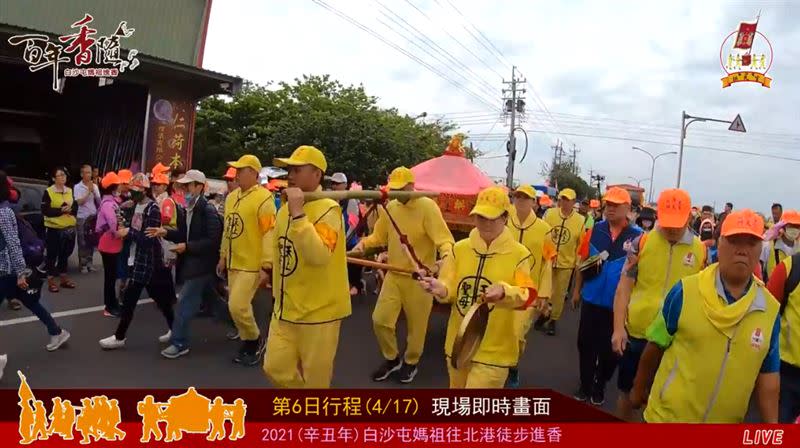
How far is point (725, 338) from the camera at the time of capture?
2.32 m

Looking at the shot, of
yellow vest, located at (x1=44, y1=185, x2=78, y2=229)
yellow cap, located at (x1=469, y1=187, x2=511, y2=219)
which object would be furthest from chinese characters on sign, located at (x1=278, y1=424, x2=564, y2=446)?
yellow vest, located at (x1=44, y1=185, x2=78, y2=229)

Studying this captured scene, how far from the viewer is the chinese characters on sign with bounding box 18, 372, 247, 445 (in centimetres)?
286

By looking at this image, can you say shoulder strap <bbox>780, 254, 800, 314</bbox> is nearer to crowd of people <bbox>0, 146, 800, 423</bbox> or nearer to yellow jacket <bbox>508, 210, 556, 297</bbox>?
crowd of people <bbox>0, 146, 800, 423</bbox>

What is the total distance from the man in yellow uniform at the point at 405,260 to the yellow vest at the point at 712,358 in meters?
2.60

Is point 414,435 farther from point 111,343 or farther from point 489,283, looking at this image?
point 111,343

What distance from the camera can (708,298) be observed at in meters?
2.34

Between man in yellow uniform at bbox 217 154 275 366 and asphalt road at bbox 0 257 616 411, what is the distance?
1.75 feet

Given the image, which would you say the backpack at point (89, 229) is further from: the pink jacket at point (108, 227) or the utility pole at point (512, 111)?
the utility pole at point (512, 111)

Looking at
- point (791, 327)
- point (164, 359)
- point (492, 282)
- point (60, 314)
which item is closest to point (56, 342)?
point (164, 359)

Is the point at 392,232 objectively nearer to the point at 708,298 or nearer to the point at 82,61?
the point at 708,298

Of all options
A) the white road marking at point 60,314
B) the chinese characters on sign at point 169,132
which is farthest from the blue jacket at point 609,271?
the chinese characters on sign at point 169,132

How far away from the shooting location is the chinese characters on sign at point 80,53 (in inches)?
523

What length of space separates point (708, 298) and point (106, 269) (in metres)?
6.37

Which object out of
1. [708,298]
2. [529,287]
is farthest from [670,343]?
[529,287]
